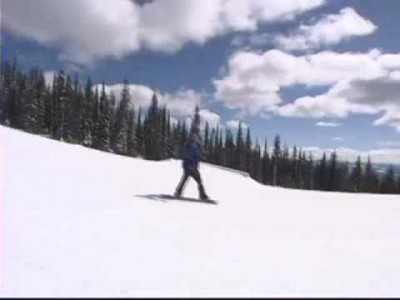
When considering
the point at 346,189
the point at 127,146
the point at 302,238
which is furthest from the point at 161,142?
the point at 302,238

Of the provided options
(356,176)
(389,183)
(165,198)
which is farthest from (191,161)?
(356,176)

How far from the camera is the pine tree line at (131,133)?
95.3m

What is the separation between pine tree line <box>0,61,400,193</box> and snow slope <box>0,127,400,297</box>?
64.0 metres

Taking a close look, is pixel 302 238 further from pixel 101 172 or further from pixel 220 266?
pixel 101 172

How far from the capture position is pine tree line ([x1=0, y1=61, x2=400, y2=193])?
95312 mm

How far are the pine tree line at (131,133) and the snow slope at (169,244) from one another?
2521 inches

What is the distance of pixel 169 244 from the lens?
780 centimetres

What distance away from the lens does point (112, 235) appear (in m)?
7.94

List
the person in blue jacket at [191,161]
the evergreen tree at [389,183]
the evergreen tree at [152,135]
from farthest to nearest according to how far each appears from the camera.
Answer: the evergreen tree at [389,183] < the evergreen tree at [152,135] < the person in blue jacket at [191,161]

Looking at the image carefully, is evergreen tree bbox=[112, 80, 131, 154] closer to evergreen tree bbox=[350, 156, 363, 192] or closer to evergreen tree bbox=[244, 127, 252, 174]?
evergreen tree bbox=[244, 127, 252, 174]

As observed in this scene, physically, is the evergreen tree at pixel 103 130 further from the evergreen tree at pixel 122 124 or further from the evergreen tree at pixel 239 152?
the evergreen tree at pixel 239 152

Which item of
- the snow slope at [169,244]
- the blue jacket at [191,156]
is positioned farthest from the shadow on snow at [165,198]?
the blue jacket at [191,156]

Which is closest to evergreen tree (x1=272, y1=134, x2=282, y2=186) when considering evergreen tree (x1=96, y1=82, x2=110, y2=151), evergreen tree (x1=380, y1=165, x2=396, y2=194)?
evergreen tree (x1=380, y1=165, x2=396, y2=194)

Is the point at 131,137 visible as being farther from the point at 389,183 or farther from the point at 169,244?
the point at 169,244
